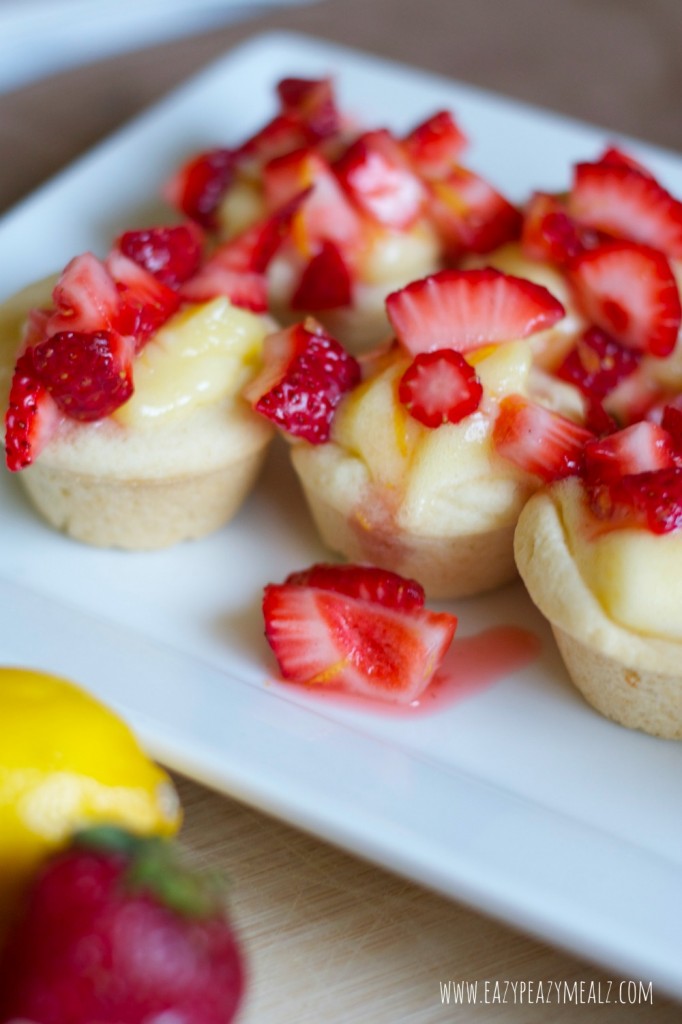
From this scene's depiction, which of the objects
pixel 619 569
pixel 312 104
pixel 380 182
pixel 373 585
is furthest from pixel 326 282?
pixel 619 569

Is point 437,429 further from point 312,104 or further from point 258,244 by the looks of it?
point 312,104

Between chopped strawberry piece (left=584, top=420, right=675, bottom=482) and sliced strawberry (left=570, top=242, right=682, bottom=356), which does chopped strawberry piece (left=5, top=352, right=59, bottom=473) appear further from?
sliced strawberry (left=570, top=242, right=682, bottom=356)

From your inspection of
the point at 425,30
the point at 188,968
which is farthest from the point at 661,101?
the point at 188,968

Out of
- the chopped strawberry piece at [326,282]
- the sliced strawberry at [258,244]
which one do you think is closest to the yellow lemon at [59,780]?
the sliced strawberry at [258,244]

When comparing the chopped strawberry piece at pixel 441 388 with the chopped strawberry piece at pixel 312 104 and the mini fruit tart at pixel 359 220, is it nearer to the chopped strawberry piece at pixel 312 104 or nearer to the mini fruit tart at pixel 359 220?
the mini fruit tart at pixel 359 220

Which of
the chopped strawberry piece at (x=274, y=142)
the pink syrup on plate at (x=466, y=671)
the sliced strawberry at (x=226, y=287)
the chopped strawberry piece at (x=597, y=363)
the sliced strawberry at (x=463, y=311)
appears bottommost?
the pink syrup on plate at (x=466, y=671)

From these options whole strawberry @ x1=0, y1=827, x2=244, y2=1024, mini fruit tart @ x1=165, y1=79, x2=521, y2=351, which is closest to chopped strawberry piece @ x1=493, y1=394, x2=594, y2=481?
mini fruit tart @ x1=165, y1=79, x2=521, y2=351

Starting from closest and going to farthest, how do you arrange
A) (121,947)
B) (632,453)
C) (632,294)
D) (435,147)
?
(121,947)
(632,453)
(632,294)
(435,147)
